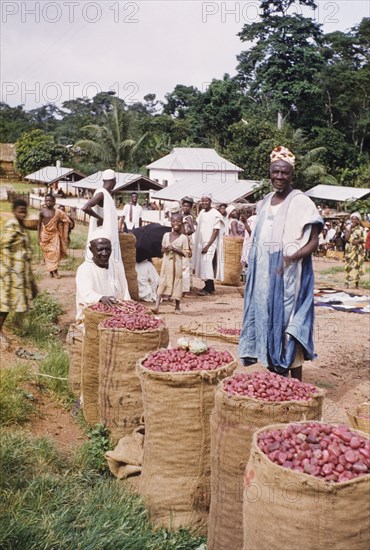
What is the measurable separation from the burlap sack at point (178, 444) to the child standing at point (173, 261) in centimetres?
542

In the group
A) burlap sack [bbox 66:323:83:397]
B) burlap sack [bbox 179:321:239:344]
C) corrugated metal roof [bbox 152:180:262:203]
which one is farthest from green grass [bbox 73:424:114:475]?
corrugated metal roof [bbox 152:180:262:203]

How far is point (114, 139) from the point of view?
109ft

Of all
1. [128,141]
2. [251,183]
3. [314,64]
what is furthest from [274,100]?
[251,183]

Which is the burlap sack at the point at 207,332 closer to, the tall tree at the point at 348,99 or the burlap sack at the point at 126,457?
the burlap sack at the point at 126,457

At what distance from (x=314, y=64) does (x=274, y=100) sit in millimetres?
2860

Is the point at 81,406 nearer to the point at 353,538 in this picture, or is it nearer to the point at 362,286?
the point at 353,538

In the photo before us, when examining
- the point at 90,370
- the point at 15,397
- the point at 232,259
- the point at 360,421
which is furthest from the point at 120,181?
the point at 360,421

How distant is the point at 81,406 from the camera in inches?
194

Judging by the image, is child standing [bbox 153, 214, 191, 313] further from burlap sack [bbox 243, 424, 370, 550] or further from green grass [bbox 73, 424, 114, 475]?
burlap sack [bbox 243, 424, 370, 550]

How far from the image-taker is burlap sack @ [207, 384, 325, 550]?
284 centimetres

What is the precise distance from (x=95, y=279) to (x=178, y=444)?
2.23 metres

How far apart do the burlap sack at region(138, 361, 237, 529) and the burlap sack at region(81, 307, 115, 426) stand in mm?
1292

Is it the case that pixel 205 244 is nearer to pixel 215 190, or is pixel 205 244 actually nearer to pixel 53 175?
pixel 215 190

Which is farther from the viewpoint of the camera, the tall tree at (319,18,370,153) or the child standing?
the tall tree at (319,18,370,153)
